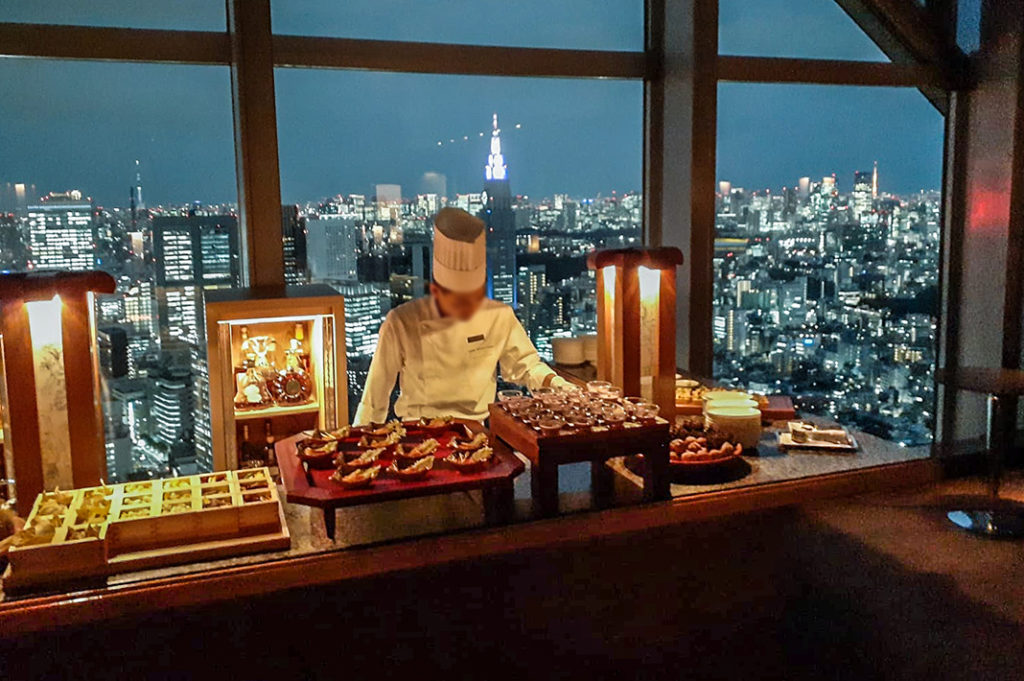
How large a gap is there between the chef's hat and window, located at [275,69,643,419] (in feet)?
0.09

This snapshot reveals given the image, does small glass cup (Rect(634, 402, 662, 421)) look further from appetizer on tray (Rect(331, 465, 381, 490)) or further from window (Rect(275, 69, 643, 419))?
appetizer on tray (Rect(331, 465, 381, 490))

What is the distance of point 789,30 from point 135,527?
4.86m

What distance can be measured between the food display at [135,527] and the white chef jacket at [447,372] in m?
0.91

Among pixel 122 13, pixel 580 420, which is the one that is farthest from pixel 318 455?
pixel 122 13

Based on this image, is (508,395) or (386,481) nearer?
(386,481)

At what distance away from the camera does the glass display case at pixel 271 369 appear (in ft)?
12.1

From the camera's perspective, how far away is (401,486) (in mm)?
2080

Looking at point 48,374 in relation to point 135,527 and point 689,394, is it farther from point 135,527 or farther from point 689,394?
point 689,394

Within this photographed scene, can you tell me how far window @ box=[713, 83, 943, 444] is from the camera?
498cm

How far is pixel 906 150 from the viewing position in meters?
5.46

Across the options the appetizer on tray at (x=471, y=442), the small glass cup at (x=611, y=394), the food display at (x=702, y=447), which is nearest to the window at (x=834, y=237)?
the food display at (x=702, y=447)

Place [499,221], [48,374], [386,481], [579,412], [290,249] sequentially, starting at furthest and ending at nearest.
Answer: [290,249]
[48,374]
[579,412]
[386,481]
[499,221]

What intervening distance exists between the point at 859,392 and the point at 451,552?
11.3 feet

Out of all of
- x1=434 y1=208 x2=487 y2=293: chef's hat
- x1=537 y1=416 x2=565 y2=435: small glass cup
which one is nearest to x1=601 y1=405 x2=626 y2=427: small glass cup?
x1=537 y1=416 x2=565 y2=435: small glass cup
